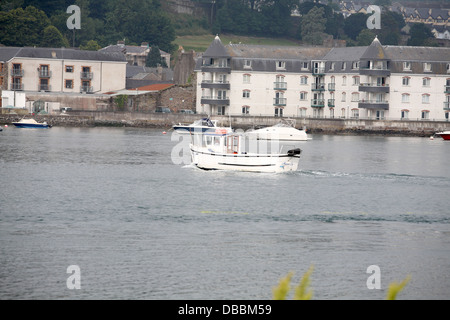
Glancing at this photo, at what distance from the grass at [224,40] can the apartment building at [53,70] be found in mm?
63225

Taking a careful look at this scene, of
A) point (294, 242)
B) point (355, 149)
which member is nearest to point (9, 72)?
point (355, 149)

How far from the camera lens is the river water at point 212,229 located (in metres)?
27.0

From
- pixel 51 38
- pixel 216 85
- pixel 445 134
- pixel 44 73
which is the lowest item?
pixel 445 134

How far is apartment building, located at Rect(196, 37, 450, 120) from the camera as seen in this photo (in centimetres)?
10775

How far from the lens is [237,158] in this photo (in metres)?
56.2

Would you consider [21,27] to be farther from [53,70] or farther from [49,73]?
[49,73]

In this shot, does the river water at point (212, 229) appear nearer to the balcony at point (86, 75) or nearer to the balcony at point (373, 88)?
the balcony at point (373, 88)

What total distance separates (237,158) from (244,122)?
50339 millimetres

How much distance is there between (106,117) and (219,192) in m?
65.7

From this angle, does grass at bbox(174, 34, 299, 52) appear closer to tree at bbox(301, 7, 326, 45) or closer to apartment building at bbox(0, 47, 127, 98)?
tree at bbox(301, 7, 326, 45)

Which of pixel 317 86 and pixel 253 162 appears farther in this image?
pixel 317 86

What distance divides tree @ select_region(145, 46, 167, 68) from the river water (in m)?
99.1

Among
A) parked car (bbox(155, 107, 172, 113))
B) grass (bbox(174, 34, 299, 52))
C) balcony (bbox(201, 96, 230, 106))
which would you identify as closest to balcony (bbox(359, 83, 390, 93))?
balcony (bbox(201, 96, 230, 106))

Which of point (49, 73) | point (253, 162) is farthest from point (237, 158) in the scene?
point (49, 73)
